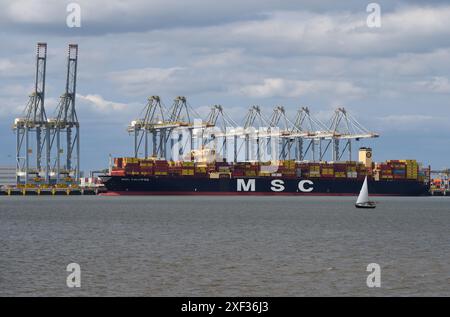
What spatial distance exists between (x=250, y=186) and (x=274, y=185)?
5.47 meters

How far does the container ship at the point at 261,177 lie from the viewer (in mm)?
175375

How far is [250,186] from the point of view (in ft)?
602

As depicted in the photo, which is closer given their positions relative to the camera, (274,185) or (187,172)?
(187,172)

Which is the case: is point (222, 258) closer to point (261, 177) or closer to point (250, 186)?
point (261, 177)

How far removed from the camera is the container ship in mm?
175375

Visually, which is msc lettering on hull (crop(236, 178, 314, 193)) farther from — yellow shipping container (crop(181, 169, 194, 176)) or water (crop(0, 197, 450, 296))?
water (crop(0, 197, 450, 296))

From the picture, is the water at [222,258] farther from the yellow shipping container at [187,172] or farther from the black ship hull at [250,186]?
the yellow shipping container at [187,172]

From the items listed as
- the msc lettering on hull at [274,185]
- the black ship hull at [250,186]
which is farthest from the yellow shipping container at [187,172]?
the msc lettering on hull at [274,185]

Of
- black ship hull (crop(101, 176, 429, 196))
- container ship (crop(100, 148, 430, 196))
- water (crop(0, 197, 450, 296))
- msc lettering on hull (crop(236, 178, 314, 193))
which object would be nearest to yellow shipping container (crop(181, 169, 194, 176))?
container ship (crop(100, 148, 430, 196))

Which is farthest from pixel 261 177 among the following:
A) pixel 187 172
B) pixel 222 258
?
pixel 222 258

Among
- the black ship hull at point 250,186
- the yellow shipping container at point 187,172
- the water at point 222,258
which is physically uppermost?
the yellow shipping container at point 187,172
